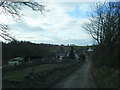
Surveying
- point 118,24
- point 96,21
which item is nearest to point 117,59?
point 118,24

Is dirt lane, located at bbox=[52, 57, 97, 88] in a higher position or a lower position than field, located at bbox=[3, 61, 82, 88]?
lower

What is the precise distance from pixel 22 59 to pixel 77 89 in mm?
47949

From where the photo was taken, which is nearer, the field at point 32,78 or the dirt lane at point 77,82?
the field at point 32,78

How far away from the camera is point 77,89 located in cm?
1906

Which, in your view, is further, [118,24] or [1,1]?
[118,24]

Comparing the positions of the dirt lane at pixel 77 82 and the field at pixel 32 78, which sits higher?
the field at pixel 32 78

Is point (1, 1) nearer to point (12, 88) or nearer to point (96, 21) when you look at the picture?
point (12, 88)

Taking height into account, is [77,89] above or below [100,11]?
below

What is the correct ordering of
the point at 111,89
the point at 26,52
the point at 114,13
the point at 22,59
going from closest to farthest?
the point at 111,89
the point at 114,13
the point at 26,52
the point at 22,59

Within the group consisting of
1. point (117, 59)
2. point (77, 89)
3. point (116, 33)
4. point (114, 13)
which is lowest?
point (77, 89)

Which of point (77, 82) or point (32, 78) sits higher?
point (32, 78)

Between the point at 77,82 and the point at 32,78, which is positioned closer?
the point at 32,78

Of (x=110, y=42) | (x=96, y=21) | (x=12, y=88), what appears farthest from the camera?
(x=96, y=21)

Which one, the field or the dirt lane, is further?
the dirt lane
